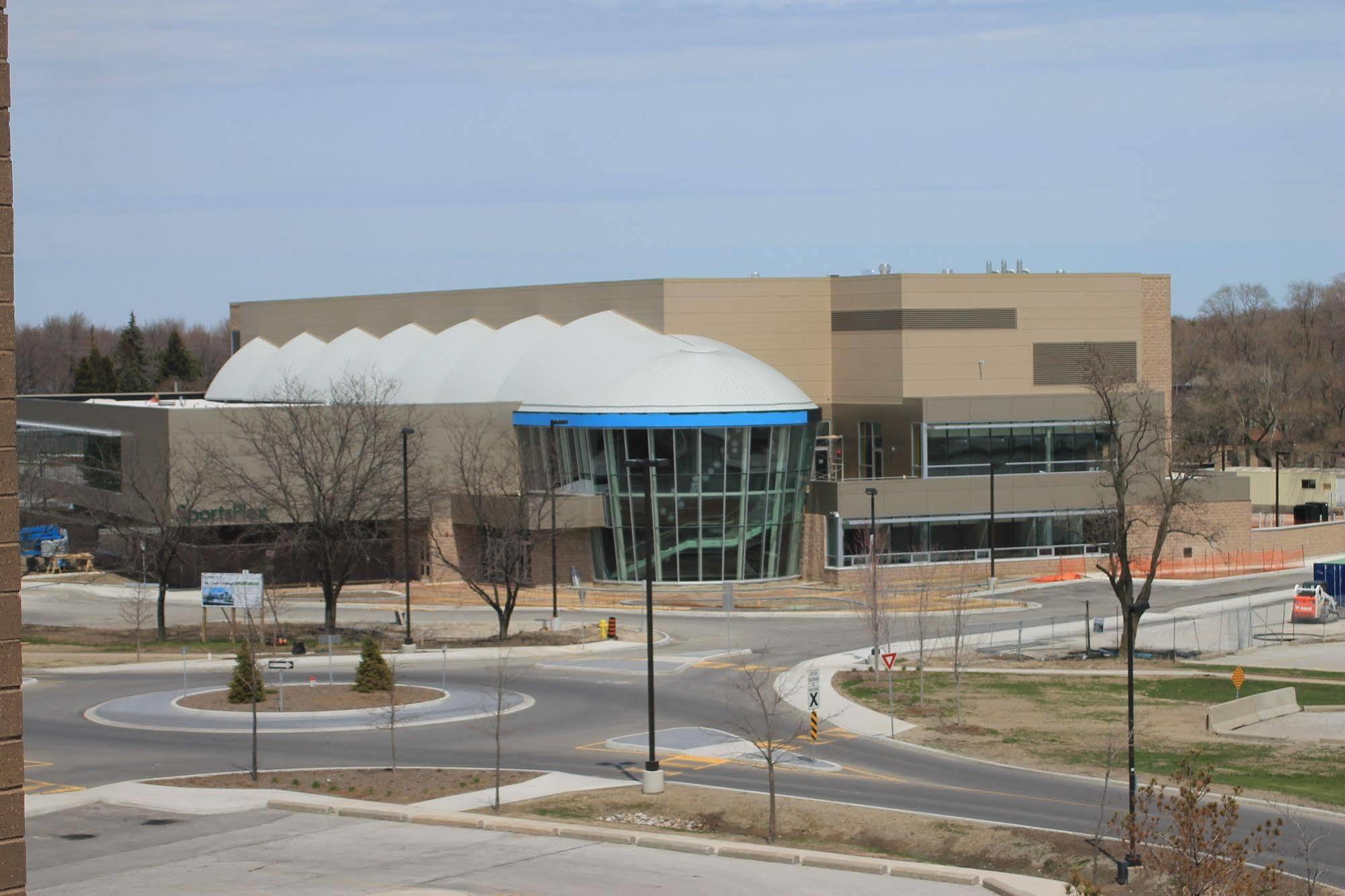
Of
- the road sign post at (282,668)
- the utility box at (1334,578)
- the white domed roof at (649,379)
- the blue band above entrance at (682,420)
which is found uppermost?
the white domed roof at (649,379)

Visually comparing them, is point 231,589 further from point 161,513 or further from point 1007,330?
point 1007,330

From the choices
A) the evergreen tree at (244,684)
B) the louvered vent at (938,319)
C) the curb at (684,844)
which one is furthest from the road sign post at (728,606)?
the louvered vent at (938,319)

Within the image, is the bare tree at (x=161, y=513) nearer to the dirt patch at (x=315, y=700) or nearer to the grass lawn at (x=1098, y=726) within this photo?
the dirt patch at (x=315, y=700)

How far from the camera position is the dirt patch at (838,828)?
1063 inches

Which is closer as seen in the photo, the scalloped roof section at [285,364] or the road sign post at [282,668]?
the road sign post at [282,668]

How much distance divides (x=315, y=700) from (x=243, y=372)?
66.6 m

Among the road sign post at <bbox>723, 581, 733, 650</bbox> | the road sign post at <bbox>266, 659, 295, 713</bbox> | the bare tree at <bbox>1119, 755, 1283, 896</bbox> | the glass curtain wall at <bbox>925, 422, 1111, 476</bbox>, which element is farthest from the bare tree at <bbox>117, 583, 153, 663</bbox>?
the bare tree at <bbox>1119, 755, 1283, 896</bbox>

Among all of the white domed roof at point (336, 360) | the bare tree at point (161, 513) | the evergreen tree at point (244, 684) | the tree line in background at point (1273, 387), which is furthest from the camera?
the tree line in background at point (1273, 387)

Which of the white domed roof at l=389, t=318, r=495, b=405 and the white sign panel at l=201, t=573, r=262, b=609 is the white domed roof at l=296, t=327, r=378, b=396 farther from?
the white sign panel at l=201, t=573, r=262, b=609

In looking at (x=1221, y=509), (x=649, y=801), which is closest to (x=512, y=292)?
(x=1221, y=509)

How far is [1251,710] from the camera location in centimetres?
4062

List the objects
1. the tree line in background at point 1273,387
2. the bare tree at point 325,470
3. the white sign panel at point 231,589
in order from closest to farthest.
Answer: the white sign panel at point 231,589 → the bare tree at point 325,470 → the tree line in background at point 1273,387

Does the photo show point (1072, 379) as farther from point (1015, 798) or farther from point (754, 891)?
point (754, 891)

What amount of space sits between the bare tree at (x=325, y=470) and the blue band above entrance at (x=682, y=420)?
7593 mm
